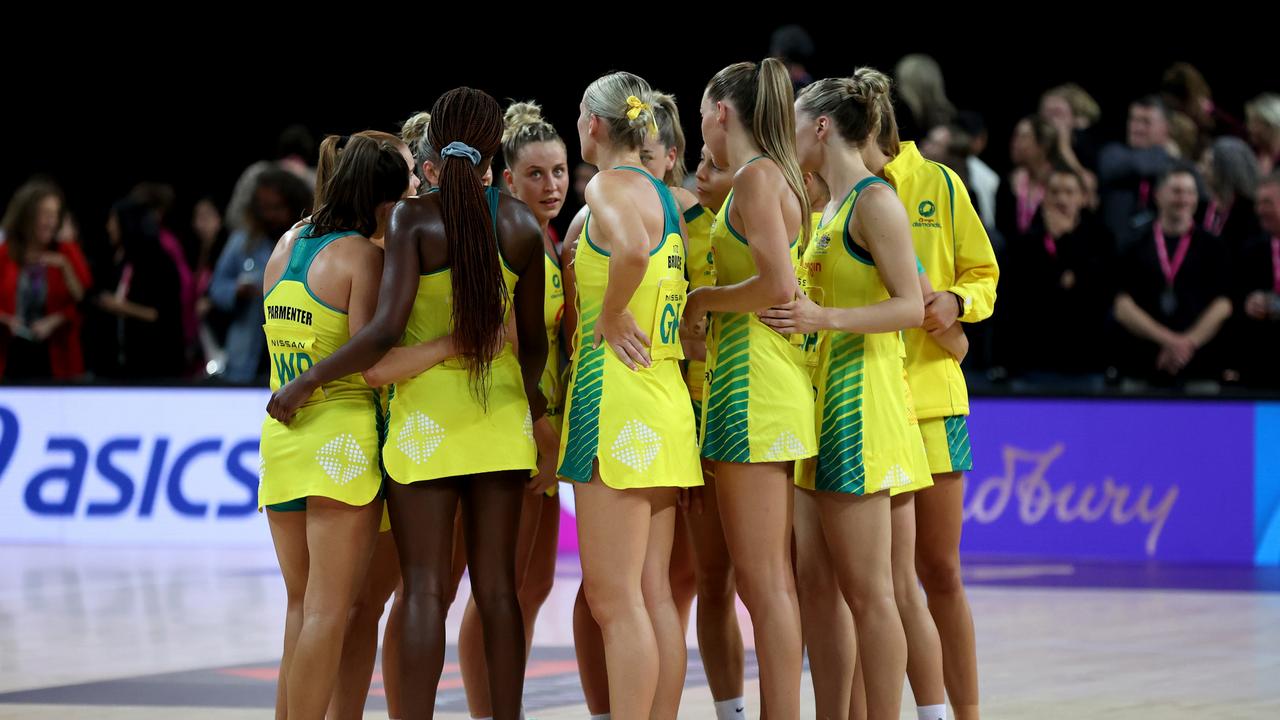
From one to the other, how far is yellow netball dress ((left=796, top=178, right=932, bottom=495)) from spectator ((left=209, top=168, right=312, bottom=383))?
216 inches

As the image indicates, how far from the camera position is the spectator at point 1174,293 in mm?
9094

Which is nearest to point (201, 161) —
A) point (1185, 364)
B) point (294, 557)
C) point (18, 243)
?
point (18, 243)

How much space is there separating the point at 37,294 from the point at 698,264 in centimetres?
742

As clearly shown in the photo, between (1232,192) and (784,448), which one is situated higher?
(1232,192)

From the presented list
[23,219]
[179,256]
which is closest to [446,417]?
[179,256]

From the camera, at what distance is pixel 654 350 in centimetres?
446

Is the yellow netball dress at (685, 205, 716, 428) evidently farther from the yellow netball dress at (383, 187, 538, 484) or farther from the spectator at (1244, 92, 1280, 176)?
the spectator at (1244, 92, 1280, 176)

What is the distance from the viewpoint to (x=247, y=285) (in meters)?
9.99

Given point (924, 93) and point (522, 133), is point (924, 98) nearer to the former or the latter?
point (924, 93)

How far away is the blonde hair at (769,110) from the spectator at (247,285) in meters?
5.52

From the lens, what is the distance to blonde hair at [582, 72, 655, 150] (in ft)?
14.6

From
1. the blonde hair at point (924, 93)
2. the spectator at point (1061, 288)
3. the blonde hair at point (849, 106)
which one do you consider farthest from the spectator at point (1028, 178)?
the blonde hair at point (849, 106)

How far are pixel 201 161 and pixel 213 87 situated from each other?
0.60m

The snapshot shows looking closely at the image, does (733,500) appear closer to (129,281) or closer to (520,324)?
(520,324)
